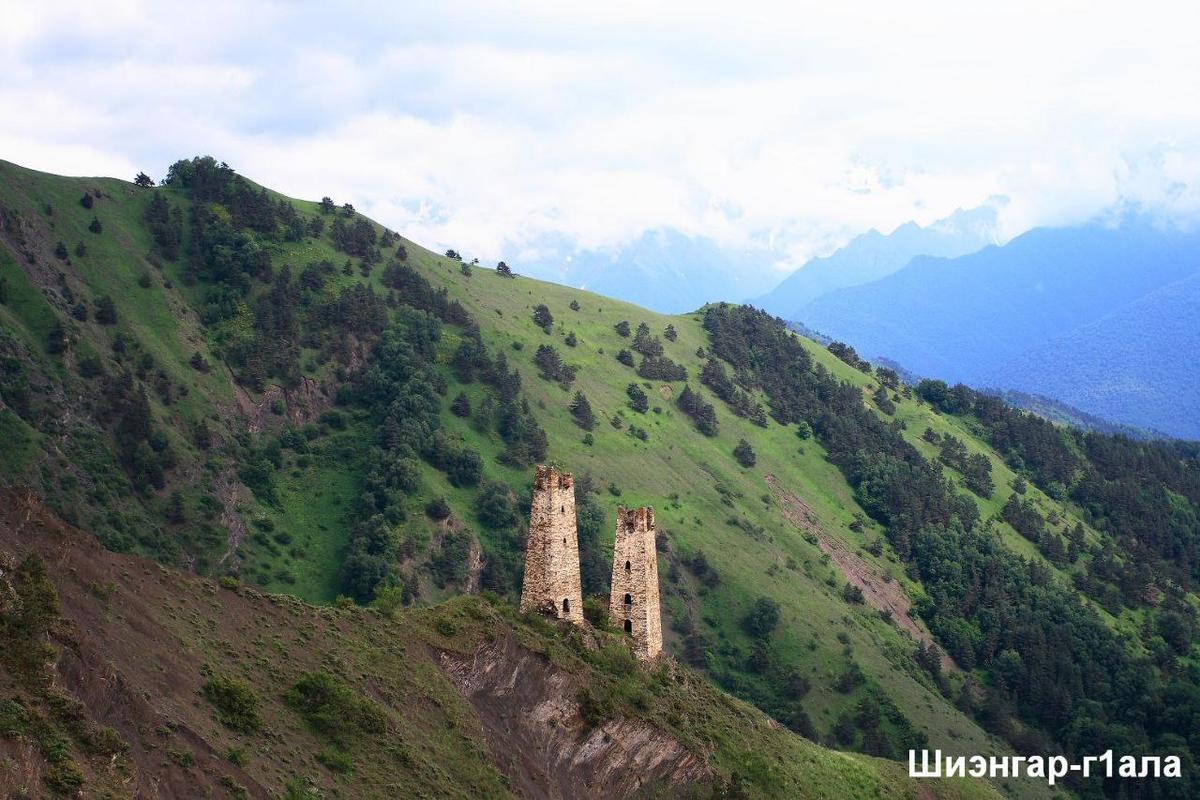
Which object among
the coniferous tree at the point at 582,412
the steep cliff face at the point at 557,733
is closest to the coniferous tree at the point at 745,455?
the coniferous tree at the point at 582,412

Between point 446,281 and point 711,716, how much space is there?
467 feet

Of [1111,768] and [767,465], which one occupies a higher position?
[767,465]

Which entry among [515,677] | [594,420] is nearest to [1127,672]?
[594,420]

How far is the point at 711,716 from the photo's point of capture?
64.8 m

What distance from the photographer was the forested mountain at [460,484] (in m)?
124

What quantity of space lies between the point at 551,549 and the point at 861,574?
398 ft

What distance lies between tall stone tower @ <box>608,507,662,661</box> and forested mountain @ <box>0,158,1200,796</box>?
58.1 metres

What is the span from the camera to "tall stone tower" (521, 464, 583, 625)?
6156 centimetres

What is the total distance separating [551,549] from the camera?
6166 cm

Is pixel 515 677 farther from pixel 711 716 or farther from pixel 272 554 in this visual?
pixel 272 554

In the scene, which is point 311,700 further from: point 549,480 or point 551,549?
point 549,480

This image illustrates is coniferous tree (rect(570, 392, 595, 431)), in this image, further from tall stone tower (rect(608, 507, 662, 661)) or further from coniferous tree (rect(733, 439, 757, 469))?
tall stone tower (rect(608, 507, 662, 661))

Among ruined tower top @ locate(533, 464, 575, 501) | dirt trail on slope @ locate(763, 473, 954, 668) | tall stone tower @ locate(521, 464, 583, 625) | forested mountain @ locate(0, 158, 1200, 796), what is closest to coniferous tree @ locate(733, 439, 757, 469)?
forested mountain @ locate(0, 158, 1200, 796)

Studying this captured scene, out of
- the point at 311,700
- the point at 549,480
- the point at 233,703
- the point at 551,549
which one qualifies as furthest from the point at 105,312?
the point at 233,703
